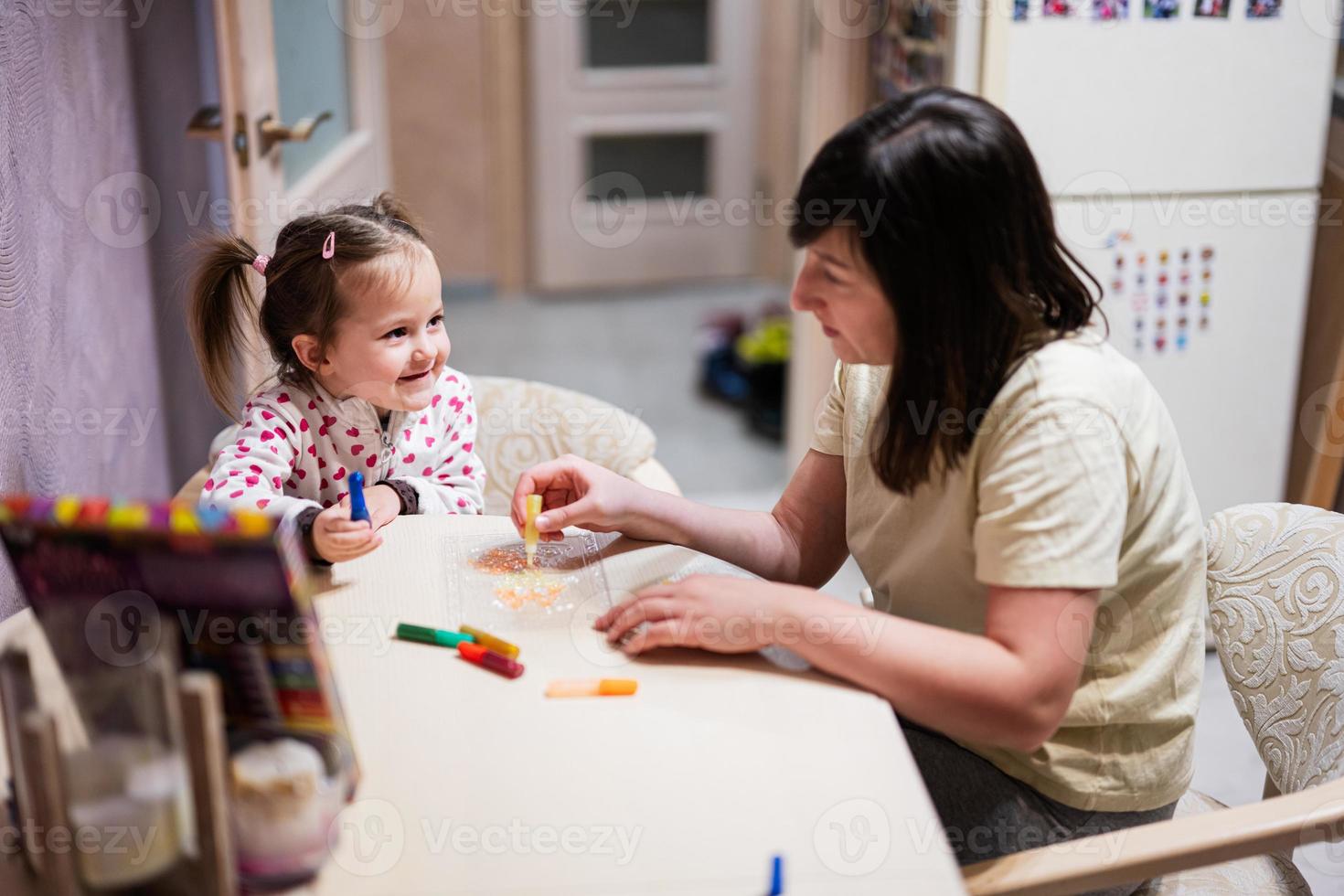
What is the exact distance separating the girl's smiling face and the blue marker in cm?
18

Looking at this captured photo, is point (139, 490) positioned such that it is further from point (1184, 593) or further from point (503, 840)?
point (1184, 593)

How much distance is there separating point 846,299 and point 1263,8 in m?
1.57

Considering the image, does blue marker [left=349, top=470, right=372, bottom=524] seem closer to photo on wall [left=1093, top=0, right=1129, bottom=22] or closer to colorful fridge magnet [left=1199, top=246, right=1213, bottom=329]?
photo on wall [left=1093, top=0, right=1129, bottom=22]

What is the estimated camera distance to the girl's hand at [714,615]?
1.11 metres

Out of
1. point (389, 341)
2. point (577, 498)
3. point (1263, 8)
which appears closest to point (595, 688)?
point (577, 498)

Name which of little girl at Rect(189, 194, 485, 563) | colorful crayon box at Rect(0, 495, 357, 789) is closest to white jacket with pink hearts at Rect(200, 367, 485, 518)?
little girl at Rect(189, 194, 485, 563)

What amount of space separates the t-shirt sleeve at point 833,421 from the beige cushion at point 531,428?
475mm

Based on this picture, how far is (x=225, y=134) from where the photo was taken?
6.71 ft

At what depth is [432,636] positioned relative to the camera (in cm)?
116

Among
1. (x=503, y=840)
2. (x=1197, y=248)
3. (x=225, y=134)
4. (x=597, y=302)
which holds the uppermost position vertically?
(x=225, y=134)

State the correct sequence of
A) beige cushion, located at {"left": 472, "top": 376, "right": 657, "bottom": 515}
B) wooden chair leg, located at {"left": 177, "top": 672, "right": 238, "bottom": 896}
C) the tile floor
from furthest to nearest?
the tile floor
beige cushion, located at {"left": 472, "top": 376, "right": 657, "bottom": 515}
wooden chair leg, located at {"left": 177, "top": 672, "right": 238, "bottom": 896}

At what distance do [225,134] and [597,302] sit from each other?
280 cm

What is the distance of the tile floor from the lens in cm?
234

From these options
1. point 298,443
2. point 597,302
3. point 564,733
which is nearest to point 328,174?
point 298,443
